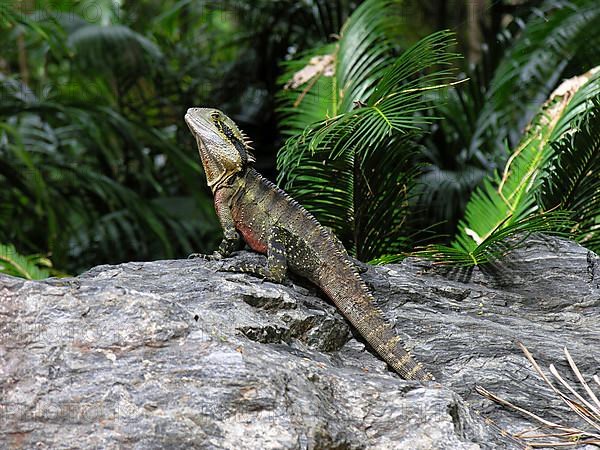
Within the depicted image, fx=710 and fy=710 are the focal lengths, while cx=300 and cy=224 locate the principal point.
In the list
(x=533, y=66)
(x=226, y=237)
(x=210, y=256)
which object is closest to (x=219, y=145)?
(x=226, y=237)

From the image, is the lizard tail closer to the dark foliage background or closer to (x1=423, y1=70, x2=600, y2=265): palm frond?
the dark foliage background

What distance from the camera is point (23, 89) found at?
6.32 m

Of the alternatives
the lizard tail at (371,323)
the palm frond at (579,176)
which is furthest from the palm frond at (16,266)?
the palm frond at (579,176)

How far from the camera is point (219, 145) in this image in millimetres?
3480

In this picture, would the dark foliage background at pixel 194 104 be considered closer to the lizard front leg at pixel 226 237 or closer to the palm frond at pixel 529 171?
the palm frond at pixel 529 171

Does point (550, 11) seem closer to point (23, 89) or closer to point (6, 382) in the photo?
point (23, 89)

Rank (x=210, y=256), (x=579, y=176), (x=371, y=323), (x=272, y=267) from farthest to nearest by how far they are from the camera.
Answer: (x=579, y=176) → (x=210, y=256) → (x=272, y=267) → (x=371, y=323)

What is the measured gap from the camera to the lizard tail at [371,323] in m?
2.77

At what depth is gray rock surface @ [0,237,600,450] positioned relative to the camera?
6.76ft

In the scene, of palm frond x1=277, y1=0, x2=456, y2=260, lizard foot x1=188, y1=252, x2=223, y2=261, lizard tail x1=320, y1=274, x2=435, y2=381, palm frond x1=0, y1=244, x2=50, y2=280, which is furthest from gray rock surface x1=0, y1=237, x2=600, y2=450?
palm frond x1=0, y1=244, x2=50, y2=280

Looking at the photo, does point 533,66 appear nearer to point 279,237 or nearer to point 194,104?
point 279,237

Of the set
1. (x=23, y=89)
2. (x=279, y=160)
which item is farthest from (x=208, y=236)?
(x=279, y=160)

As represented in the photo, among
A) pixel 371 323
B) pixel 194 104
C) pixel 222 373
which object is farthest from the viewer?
pixel 194 104

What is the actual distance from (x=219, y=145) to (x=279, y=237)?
2.01 feet
